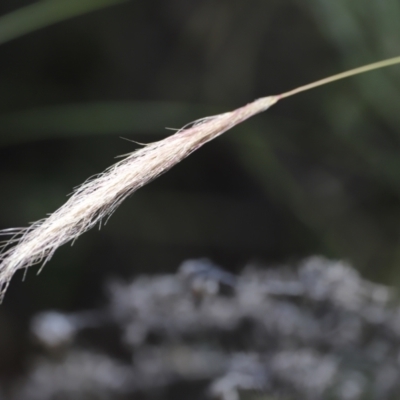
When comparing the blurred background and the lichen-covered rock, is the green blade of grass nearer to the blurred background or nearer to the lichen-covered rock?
the blurred background

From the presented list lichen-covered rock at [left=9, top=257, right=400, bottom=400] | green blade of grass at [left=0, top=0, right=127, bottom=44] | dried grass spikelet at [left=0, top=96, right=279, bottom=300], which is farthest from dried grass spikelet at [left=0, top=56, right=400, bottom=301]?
green blade of grass at [left=0, top=0, right=127, bottom=44]

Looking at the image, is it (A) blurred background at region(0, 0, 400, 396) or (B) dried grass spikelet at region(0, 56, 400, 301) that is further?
(A) blurred background at region(0, 0, 400, 396)

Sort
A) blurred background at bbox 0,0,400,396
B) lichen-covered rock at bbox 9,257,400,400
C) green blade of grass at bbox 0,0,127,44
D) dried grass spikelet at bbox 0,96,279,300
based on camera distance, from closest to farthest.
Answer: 1. dried grass spikelet at bbox 0,96,279,300
2. lichen-covered rock at bbox 9,257,400,400
3. green blade of grass at bbox 0,0,127,44
4. blurred background at bbox 0,0,400,396

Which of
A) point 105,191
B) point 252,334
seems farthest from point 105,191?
point 252,334

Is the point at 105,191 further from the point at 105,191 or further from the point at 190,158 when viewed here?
the point at 190,158

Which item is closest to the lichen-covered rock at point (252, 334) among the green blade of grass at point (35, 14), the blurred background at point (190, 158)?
the blurred background at point (190, 158)
